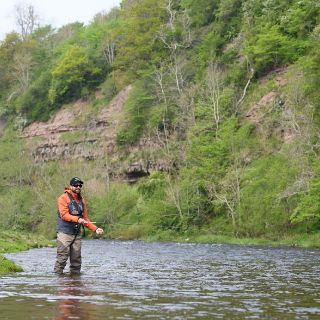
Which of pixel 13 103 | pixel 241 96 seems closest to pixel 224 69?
pixel 241 96

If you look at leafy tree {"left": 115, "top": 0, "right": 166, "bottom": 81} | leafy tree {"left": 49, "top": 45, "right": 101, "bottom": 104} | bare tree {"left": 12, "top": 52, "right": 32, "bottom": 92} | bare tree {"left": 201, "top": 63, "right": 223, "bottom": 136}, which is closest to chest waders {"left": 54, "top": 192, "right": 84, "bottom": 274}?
bare tree {"left": 201, "top": 63, "right": 223, "bottom": 136}

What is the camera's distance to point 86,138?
9369 cm

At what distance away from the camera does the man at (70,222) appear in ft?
60.5

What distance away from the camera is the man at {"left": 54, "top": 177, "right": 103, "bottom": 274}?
1845 centimetres

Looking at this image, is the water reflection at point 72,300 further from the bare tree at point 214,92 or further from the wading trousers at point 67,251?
the bare tree at point 214,92

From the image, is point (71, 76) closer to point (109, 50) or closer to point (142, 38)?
point (109, 50)

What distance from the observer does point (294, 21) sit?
225ft

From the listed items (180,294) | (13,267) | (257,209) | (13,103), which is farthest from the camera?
(13,103)

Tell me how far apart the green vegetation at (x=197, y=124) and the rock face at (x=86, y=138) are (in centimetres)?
97

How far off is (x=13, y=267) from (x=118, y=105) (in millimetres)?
75275

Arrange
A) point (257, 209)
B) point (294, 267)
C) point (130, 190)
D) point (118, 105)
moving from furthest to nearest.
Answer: point (118, 105) → point (130, 190) → point (257, 209) → point (294, 267)

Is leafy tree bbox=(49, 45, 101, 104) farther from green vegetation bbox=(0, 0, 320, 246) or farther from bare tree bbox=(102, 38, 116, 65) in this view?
bare tree bbox=(102, 38, 116, 65)

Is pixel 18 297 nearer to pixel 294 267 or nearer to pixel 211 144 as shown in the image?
pixel 294 267

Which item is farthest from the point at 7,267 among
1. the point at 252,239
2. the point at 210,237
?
the point at 210,237
